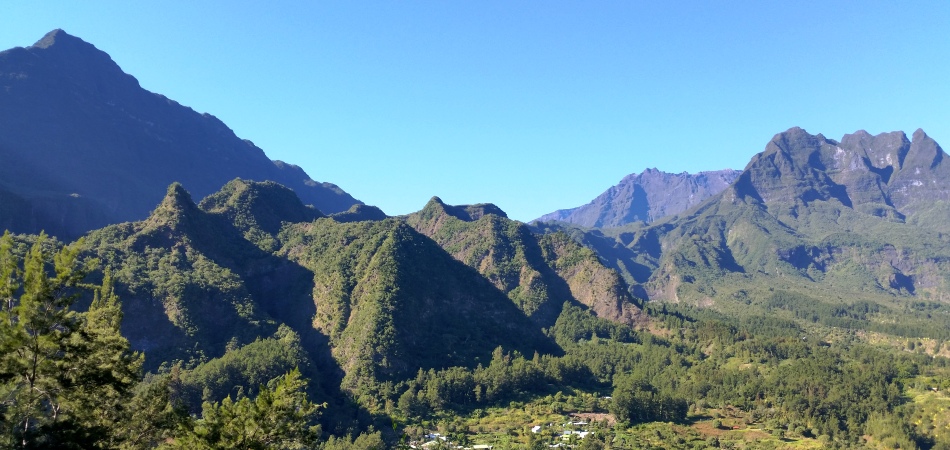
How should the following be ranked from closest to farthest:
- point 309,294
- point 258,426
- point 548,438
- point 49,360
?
1. point 49,360
2. point 258,426
3. point 548,438
4. point 309,294

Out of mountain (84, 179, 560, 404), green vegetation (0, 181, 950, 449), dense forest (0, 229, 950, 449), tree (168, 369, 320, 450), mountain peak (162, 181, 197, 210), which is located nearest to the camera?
dense forest (0, 229, 950, 449)

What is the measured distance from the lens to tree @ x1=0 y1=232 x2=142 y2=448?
957 inches

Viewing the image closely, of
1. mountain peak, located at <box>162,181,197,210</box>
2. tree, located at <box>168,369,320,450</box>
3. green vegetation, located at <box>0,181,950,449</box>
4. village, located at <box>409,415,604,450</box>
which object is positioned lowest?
village, located at <box>409,415,604,450</box>

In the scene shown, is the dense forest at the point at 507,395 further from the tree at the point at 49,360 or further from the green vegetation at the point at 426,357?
the green vegetation at the point at 426,357

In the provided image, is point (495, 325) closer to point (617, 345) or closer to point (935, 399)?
point (617, 345)

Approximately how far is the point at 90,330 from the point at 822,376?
521 ft

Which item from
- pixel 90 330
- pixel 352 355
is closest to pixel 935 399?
pixel 352 355

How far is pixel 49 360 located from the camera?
85.3ft

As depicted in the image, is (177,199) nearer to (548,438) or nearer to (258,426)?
(548,438)

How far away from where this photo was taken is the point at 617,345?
607 feet

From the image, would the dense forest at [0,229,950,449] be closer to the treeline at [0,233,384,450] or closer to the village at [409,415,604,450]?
the treeline at [0,233,384,450]

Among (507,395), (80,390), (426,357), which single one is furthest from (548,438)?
(80,390)

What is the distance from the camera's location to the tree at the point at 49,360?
2430 centimetres

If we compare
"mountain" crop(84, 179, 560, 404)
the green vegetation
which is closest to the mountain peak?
"mountain" crop(84, 179, 560, 404)
